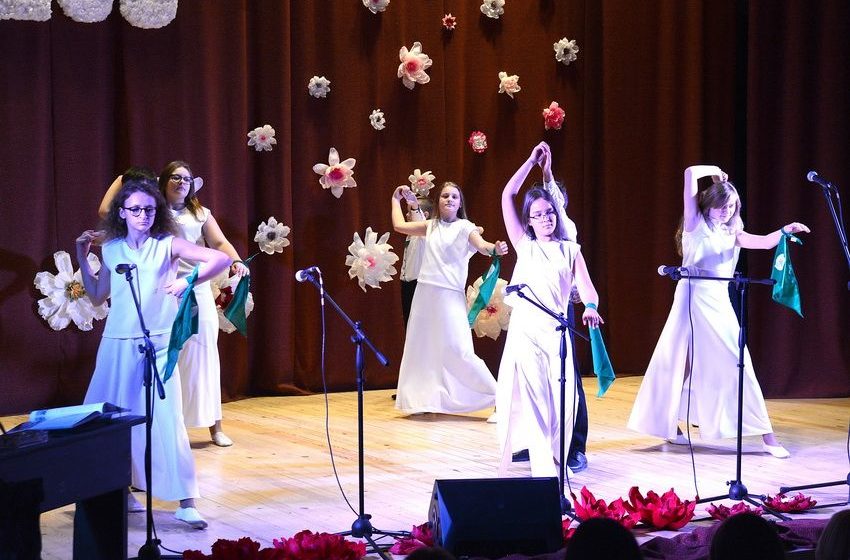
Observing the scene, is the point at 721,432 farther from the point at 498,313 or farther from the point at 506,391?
the point at 498,313

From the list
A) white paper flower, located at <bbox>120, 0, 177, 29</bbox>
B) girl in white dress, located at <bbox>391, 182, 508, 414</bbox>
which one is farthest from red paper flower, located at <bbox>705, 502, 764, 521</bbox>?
white paper flower, located at <bbox>120, 0, 177, 29</bbox>

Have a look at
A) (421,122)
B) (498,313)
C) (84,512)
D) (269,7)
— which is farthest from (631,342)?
(84,512)

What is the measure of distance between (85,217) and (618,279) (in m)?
4.92

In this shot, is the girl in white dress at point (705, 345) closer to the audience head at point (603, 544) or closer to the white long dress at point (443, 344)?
the white long dress at point (443, 344)

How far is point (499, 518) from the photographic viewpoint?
13.8 feet

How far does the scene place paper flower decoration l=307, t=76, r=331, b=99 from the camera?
9039 mm

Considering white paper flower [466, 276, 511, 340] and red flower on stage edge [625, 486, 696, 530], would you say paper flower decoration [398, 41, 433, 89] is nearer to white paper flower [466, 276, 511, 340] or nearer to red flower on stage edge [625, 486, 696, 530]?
white paper flower [466, 276, 511, 340]

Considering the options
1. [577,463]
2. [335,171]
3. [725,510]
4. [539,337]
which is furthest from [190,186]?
[725,510]

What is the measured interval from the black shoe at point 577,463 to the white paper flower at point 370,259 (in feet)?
10.8

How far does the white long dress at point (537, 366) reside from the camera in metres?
5.59

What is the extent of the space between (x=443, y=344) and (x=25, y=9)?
12.5 ft

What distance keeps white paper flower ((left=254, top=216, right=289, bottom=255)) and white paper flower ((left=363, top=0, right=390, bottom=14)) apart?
6.74ft

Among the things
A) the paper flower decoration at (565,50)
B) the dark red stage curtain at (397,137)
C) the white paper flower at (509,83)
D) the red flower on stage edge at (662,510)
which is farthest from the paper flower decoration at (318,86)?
the red flower on stage edge at (662,510)

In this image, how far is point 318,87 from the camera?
9062 millimetres
